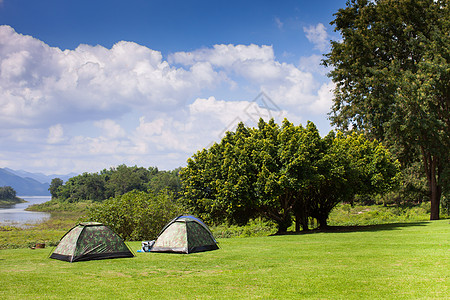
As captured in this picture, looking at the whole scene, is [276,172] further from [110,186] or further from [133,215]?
[110,186]

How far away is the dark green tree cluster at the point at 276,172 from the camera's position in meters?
26.4

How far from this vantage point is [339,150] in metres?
29.7

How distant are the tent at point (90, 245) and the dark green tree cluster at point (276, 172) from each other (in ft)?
33.6

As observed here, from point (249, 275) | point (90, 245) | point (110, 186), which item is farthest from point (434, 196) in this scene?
point (110, 186)

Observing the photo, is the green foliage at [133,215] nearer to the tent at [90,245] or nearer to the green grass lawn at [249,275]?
the green grass lawn at [249,275]

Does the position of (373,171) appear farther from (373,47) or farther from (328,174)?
(373,47)

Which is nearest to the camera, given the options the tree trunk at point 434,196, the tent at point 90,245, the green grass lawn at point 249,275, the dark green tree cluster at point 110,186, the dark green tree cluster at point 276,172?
the green grass lawn at point 249,275

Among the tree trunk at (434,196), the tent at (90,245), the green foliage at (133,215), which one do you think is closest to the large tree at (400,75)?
the tree trunk at (434,196)

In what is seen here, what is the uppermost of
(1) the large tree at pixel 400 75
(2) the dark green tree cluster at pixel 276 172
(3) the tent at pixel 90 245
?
(1) the large tree at pixel 400 75

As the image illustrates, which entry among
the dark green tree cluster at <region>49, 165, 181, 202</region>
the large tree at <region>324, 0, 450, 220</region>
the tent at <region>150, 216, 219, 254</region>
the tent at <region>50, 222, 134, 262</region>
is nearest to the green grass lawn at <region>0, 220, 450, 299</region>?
the tent at <region>50, 222, 134, 262</region>

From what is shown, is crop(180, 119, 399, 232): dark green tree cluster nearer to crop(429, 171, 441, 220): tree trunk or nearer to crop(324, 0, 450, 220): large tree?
crop(324, 0, 450, 220): large tree

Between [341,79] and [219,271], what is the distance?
101ft

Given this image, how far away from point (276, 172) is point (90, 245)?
47.4ft

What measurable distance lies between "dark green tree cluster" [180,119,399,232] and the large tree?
13.4 ft
